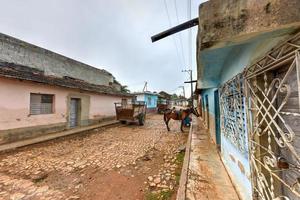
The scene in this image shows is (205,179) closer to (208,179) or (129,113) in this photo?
(208,179)

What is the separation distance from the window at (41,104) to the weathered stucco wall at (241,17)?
366 inches

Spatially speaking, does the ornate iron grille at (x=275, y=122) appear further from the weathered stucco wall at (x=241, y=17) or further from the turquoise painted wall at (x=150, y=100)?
the turquoise painted wall at (x=150, y=100)

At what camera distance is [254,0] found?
120cm

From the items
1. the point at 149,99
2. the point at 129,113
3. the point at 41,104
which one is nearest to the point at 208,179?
the point at 41,104

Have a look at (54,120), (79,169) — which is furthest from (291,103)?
(54,120)

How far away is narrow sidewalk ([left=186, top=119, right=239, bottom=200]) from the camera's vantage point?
9.27 feet

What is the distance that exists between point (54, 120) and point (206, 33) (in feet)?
32.9

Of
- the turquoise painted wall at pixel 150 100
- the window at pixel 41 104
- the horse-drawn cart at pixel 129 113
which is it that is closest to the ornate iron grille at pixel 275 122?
the window at pixel 41 104

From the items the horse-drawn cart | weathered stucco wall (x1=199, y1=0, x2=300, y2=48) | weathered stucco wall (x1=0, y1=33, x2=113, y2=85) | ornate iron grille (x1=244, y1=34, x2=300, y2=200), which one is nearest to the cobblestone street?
ornate iron grille (x1=244, y1=34, x2=300, y2=200)

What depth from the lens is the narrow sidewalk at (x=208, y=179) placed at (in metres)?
2.82

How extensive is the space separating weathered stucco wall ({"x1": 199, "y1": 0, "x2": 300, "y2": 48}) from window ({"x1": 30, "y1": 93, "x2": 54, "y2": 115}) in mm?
9288

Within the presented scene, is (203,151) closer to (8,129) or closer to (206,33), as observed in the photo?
(206,33)

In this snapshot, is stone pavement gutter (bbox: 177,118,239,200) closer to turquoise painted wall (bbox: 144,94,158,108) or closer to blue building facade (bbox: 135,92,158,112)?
blue building facade (bbox: 135,92,158,112)

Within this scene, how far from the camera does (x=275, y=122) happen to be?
1510 millimetres
